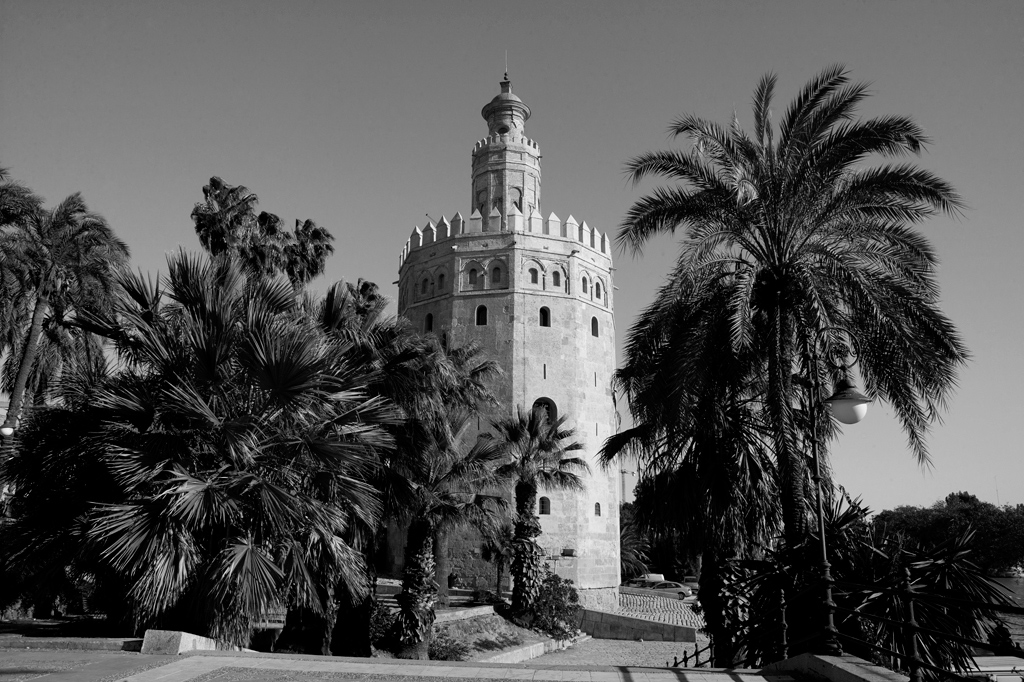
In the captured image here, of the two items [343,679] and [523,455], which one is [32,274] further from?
[343,679]

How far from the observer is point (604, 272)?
3559 centimetres

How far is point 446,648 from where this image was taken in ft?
62.0

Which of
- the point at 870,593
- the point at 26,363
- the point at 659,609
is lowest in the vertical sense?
the point at 659,609

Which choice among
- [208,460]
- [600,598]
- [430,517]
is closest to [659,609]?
[600,598]

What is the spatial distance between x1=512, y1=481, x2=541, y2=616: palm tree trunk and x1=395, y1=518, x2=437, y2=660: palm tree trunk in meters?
6.76

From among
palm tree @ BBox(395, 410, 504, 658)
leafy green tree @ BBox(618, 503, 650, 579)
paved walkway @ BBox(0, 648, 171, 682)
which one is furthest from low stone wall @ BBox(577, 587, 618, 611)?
paved walkway @ BBox(0, 648, 171, 682)

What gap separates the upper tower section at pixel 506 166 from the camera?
35406 millimetres

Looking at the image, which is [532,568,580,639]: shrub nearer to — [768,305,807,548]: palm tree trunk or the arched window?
the arched window

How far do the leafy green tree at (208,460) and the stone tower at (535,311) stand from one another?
22.1 metres

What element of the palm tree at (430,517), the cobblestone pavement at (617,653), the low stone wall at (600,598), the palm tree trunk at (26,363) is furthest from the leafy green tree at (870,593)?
the low stone wall at (600,598)

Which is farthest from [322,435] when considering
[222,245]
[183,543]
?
[222,245]

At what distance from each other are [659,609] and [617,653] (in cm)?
1113

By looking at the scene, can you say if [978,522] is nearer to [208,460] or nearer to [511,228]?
[511,228]

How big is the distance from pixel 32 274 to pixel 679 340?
50.8 ft
